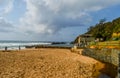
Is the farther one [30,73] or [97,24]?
[97,24]

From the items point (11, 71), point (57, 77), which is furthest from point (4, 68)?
point (57, 77)

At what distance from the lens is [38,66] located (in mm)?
24000

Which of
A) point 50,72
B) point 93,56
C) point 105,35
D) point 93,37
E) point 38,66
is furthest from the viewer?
point 93,37

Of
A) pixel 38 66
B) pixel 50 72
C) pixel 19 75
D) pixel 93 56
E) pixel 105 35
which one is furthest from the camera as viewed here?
pixel 105 35

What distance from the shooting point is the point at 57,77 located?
64.0 ft

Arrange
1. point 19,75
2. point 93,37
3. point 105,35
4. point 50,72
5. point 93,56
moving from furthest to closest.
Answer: point 93,37 → point 105,35 → point 93,56 → point 50,72 → point 19,75

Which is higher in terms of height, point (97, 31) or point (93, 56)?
point (97, 31)

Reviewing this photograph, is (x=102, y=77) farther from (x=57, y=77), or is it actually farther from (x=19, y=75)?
(x=19, y=75)

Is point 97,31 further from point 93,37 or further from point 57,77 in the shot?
point 57,77

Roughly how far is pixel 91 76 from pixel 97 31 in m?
56.8

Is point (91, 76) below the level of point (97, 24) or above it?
below

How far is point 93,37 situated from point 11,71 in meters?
60.1

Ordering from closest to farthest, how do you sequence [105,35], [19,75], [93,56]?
[19,75] < [93,56] < [105,35]

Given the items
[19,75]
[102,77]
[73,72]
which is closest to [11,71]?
[19,75]
